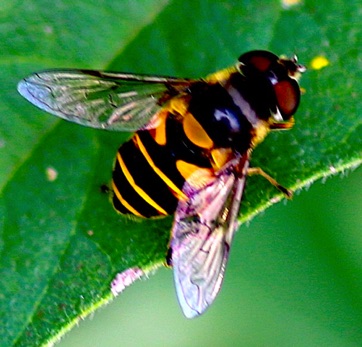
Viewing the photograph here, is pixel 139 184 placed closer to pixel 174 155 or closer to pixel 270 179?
pixel 174 155

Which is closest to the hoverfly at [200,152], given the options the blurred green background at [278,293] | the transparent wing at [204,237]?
the transparent wing at [204,237]

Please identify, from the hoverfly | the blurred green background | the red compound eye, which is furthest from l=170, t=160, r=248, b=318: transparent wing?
the blurred green background

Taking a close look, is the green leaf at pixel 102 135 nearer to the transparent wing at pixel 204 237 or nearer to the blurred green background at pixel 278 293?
the transparent wing at pixel 204 237

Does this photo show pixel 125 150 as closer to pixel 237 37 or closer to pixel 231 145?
pixel 231 145

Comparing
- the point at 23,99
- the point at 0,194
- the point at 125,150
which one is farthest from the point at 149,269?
the point at 23,99

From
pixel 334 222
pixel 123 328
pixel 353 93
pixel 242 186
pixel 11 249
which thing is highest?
pixel 353 93

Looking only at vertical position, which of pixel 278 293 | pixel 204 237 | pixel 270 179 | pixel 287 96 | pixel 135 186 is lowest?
pixel 278 293

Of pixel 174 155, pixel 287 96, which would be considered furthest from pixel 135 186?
pixel 287 96
